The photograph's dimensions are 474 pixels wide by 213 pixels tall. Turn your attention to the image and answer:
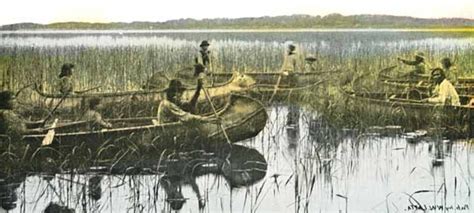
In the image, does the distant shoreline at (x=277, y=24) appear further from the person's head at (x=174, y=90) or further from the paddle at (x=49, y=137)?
the paddle at (x=49, y=137)

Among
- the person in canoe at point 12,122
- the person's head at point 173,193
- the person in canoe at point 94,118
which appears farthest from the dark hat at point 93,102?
the person's head at point 173,193

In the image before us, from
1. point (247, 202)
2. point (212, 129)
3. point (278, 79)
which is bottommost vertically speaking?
point (247, 202)

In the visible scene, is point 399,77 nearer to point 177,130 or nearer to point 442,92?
point 442,92

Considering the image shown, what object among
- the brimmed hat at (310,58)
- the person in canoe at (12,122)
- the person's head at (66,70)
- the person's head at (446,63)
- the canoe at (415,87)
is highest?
the brimmed hat at (310,58)

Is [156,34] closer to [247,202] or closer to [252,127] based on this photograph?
[252,127]

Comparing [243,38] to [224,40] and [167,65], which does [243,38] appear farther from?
[167,65]

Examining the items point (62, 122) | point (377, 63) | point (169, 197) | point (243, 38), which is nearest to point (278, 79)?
point (243, 38)

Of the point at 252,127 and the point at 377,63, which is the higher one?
the point at 377,63
